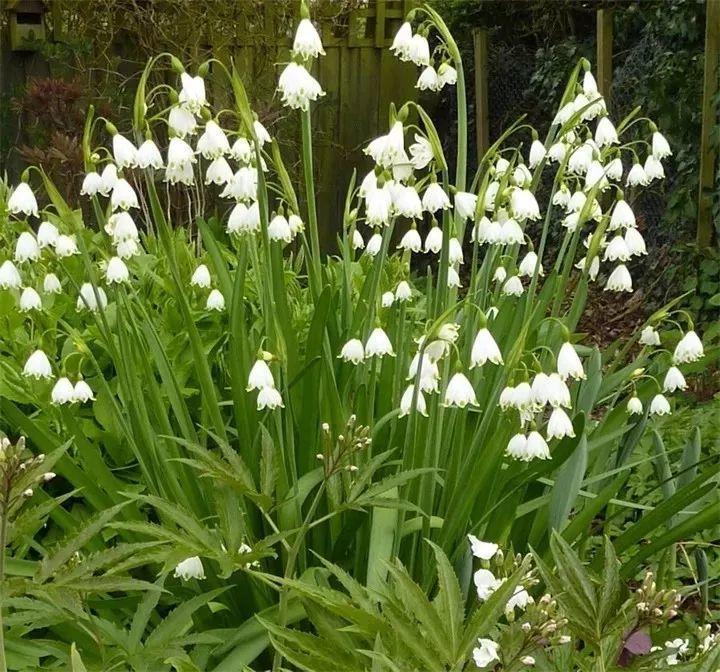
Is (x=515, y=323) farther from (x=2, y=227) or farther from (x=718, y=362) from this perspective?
(x=718, y=362)

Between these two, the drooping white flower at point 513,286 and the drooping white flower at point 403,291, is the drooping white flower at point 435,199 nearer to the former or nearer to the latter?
the drooping white flower at point 403,291

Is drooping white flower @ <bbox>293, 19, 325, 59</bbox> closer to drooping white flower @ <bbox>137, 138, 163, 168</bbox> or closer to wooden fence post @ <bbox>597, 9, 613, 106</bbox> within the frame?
drooping white flower @ <bbox>137, 138, 163, 168</bbox>

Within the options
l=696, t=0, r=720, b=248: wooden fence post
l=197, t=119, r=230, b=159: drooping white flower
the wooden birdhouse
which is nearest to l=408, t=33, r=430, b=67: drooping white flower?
l=197, t=119, r=230, b=159: drooping white flower

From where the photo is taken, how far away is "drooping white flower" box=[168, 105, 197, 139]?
1.98 meters

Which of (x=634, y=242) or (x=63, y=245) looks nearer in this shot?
(x=63, y=245)

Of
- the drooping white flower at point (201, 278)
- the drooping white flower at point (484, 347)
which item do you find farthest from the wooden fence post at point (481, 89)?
the drooping white flower at point (484, 347)

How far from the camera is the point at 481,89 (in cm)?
828

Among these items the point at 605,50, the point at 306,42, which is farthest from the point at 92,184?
the point at 605,50

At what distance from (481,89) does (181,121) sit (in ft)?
21.8

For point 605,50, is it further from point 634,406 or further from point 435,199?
point 435,199

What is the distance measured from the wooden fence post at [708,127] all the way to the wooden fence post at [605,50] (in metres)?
1.22

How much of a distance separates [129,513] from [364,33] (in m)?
6.27

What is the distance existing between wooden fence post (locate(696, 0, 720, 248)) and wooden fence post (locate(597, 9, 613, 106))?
1.22 metres

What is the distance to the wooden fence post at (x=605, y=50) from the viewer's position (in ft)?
22.1
